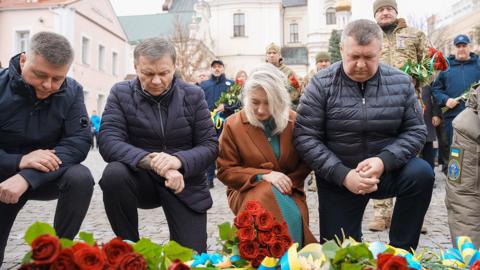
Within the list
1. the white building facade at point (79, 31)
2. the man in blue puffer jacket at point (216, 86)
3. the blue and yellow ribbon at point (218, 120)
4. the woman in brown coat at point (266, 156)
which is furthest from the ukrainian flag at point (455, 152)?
the white building facade at point (79, 31)

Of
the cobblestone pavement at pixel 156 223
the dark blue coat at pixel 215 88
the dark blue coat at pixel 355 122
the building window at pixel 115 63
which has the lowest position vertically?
the cobblestone pavement at pixel 156 223

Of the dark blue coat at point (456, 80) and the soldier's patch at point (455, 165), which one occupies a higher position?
the dark blue coat at point (456, 80)

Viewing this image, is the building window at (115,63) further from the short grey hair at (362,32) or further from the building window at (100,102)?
the short grey hair at (362,32)

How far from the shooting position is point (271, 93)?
10.9 ft

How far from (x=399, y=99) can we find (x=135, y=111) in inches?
67.9

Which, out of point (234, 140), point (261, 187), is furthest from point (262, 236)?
point (234, 140)

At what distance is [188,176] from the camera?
327 cm

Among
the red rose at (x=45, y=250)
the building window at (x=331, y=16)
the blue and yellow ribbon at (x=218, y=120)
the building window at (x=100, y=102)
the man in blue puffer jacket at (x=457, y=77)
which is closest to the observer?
the red rose at (x=45, y=250)

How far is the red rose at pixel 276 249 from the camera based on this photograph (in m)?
2.40

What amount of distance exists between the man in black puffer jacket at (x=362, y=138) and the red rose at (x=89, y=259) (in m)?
1.83

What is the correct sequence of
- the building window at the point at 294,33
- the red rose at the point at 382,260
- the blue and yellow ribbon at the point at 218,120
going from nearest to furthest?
the red rose at the point at 382,260 < the blue and yellow ribbon at the point at 218,120 < the building window at the point at 294,33

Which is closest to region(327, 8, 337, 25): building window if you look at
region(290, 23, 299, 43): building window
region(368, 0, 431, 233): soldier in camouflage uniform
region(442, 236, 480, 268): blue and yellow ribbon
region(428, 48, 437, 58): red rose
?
region(290, 23, 299, 43): building window

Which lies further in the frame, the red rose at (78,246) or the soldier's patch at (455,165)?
the soldier's patch at (455,165)

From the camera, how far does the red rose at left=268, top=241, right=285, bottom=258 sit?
2.40 metres
